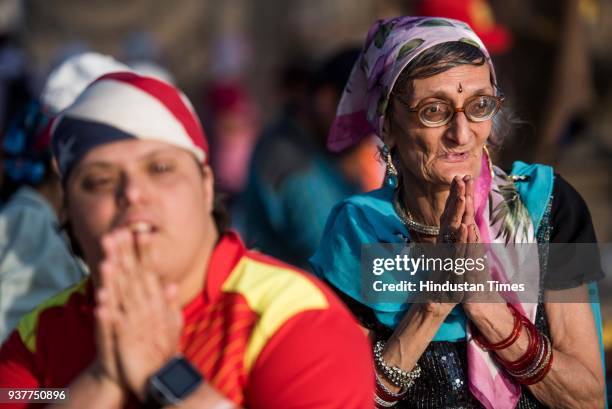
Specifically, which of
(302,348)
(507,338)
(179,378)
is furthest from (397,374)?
(179,378)

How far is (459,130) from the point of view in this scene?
128 inches

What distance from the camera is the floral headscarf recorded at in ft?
10.9

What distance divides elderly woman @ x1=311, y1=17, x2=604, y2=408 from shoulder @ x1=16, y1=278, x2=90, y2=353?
803mm

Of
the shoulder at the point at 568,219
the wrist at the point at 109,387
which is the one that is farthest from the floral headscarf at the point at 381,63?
the wrist at the point at 109,387

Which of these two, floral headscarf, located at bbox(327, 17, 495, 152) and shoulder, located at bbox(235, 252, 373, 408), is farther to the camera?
floral headscarf, located at bbox(327, 17, 495, 152)

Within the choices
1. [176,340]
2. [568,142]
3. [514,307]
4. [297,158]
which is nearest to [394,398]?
[514,307]

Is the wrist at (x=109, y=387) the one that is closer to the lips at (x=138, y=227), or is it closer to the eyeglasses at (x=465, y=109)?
the lips at (x=138, y=227)

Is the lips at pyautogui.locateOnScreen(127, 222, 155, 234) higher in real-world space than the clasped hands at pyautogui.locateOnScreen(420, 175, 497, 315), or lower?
higher

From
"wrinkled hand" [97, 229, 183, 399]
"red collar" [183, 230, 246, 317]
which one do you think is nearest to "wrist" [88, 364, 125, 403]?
"wrinkled hand" [97, 229, 183, 399]

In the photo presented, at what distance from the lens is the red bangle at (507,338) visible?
3.13 meters

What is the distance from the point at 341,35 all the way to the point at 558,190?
28.7ft

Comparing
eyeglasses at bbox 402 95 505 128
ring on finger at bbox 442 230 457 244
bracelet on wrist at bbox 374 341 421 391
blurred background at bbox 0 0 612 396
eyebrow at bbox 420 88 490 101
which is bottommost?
blurred background at bbox 0 0 612 396

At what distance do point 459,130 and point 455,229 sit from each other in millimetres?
329

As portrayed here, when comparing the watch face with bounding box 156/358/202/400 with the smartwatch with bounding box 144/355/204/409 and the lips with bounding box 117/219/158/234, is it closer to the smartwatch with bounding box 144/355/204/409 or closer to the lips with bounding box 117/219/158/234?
the smartwatch with bounding box 144/355/204/409
